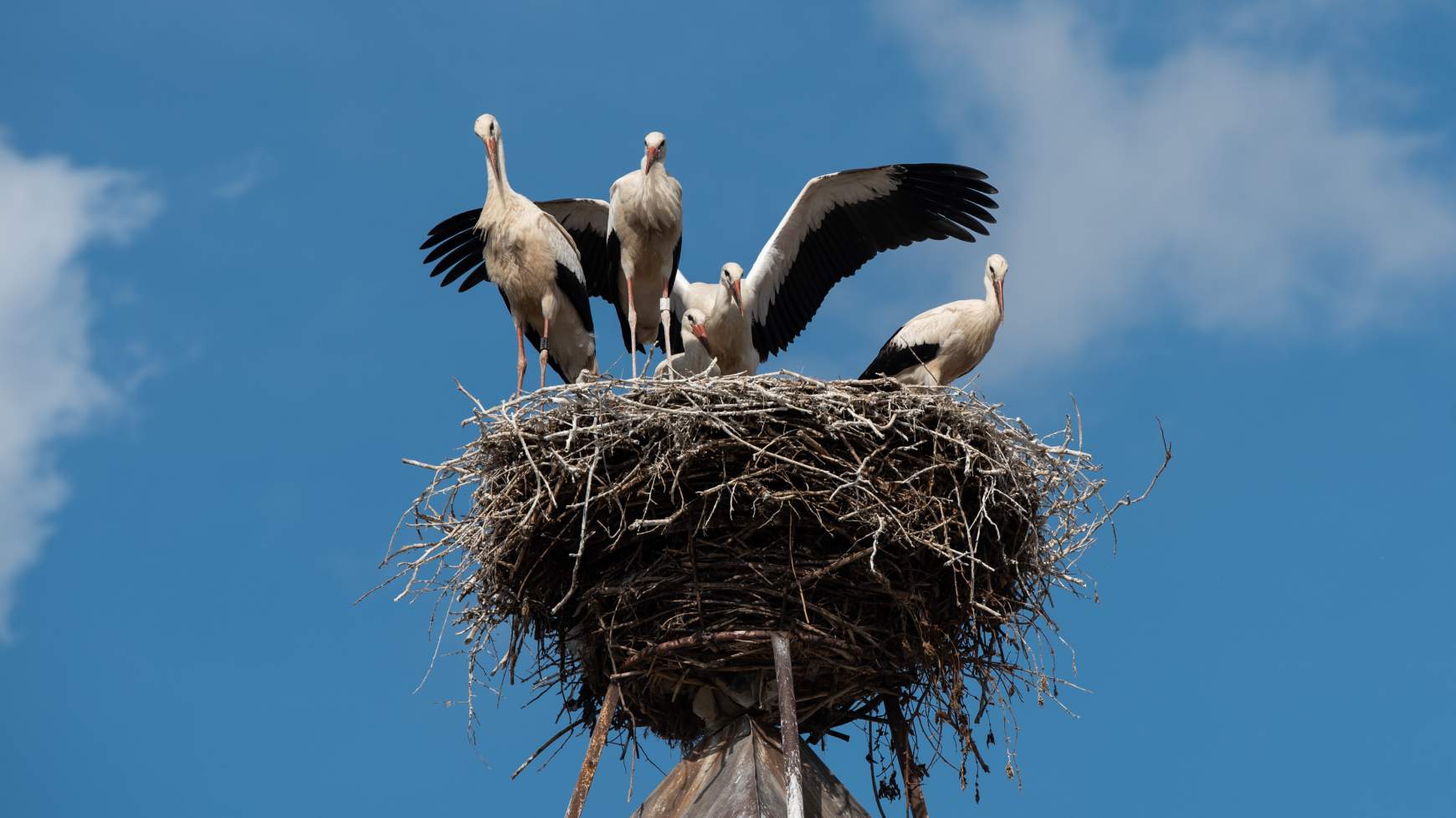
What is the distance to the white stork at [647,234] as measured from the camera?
32.0 ft

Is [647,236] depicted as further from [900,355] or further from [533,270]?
[900,355]

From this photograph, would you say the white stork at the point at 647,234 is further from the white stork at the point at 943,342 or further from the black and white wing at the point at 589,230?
the white stork at the point at 943,342

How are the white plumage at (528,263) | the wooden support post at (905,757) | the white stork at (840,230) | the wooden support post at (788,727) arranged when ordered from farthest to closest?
the white stork at (840,230) → the white plumage at (528,263) → the wooden support post at (905,757) → the wooden support post at (788,727)

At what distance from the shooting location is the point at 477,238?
34.3 ft

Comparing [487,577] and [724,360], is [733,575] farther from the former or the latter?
[724,360]

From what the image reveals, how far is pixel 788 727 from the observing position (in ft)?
22.7

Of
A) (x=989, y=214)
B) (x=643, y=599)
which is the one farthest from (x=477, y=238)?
(x=643, y=599)

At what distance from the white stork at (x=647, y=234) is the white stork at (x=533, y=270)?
260mm

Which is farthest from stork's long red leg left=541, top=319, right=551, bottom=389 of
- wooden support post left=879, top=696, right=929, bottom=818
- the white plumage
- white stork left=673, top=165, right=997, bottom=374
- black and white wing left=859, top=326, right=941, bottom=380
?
wooden support post left=879, top=696, right=929, bottom=818

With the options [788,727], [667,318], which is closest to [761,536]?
[788,727]

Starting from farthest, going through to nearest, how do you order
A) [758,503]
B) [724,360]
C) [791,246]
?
1. [791,246]
2. [724,360]
3. [758,503]

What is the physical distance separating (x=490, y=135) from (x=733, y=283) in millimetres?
1535

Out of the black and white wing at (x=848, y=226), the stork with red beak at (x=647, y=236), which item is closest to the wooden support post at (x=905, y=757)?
the stork with red beak at (x=647, y=236)

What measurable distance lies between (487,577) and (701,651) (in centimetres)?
93
